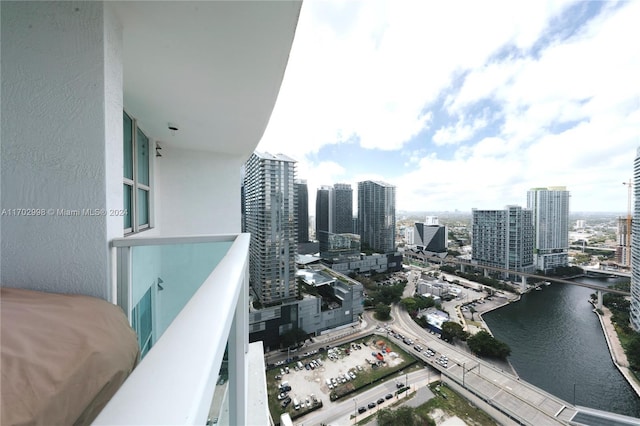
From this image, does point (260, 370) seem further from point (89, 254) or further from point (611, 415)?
point (611, 415)

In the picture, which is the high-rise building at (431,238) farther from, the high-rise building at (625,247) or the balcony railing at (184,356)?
the balcony railing at (184,356)

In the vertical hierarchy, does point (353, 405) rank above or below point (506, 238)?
below

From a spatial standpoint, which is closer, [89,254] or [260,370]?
[89,254]

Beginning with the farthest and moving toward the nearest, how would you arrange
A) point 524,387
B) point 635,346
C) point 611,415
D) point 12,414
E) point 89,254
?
1. point 635,346
2. point 524,387
3. point 611,415
4. point 89,254
5. point 12,414

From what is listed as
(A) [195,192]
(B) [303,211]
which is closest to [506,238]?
(B) [303,211]

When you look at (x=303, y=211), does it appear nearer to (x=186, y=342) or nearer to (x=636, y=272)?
(x=636, y=272)

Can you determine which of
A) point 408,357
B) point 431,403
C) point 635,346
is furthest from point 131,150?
point 635,346

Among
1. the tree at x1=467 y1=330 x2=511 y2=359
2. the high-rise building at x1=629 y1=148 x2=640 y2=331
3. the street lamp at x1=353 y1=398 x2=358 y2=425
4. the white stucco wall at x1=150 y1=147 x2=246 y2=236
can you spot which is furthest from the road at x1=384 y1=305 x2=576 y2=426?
the white stucco wall at x1=150 y1=147 x2=246 y2=236
